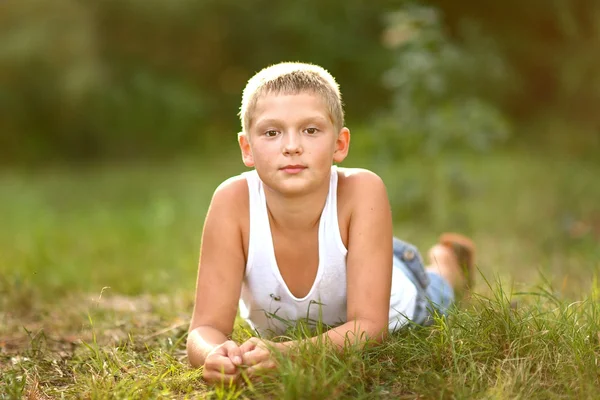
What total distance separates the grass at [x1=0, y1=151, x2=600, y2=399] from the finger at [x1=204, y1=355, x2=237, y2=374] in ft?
0.18

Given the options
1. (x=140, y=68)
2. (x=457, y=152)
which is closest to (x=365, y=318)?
(x=457, y=152)

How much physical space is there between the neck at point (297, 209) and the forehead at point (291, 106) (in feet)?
0.84

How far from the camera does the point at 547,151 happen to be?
8.45 meters

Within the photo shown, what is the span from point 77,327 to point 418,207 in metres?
3.10

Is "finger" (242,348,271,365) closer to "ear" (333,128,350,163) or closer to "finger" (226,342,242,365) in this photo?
"finger" (226,342,242,365)

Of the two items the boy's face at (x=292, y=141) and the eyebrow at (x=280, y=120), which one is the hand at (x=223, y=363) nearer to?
the boy's face at (x=292, y=141)

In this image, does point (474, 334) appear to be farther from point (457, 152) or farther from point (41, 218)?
point (41, 218)

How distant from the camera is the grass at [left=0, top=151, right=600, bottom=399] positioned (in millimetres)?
1993

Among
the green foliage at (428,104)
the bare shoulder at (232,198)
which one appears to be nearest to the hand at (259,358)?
the bare shoulder at (232,198)

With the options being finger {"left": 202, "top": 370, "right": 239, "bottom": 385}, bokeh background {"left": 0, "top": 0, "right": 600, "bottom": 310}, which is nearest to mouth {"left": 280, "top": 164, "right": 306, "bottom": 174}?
finger {"left": 202, "top": 370, "right": 239, "bottom": 385}

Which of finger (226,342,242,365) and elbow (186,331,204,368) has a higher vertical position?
finger (226,342,242,365)

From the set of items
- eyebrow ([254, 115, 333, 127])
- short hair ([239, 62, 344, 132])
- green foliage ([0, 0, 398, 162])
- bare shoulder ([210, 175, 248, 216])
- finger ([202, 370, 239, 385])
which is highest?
green foliage ([0, 0, 398, 162])

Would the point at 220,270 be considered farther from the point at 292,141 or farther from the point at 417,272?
the point at 417,272

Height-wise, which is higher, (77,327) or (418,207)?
(418,207)
